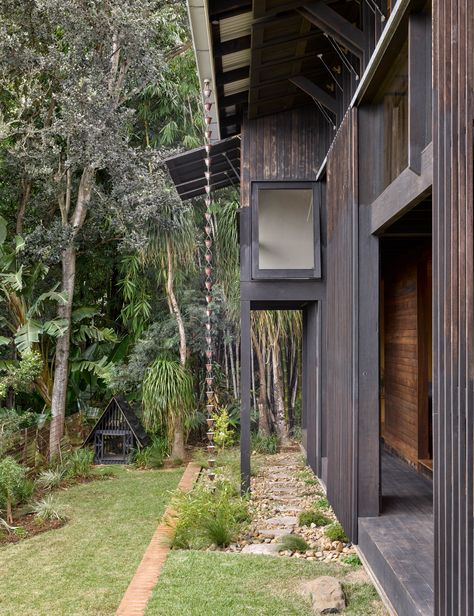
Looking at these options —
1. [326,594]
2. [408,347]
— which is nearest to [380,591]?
[326,594]

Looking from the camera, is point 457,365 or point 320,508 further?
point 320,508

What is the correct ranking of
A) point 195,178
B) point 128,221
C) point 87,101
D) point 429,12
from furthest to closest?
point 128,221, point 87,101, point 195,178, point 429,12

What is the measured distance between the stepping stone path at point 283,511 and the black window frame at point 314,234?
2546 mm

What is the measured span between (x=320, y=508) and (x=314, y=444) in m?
1.21

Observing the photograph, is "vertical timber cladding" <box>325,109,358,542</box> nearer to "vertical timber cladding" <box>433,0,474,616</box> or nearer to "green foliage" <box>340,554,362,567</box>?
"green foliage" <box>340,554,362,567</box>

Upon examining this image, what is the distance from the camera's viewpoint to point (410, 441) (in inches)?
305

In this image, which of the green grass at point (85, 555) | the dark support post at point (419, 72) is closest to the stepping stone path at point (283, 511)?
the green grass at point (85, 555)

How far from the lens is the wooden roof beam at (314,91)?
6961 millimetres

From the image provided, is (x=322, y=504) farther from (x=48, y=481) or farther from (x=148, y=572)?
(x=48, y=481)

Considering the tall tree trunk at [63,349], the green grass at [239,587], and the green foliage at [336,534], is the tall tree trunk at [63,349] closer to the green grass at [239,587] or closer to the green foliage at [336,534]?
the green grass at [239,587]

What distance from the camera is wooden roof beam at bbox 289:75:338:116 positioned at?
6.96 meters

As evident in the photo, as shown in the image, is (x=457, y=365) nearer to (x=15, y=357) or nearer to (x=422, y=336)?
(x=422, y=336)

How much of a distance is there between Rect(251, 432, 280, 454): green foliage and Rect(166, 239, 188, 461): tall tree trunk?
1.29 metres

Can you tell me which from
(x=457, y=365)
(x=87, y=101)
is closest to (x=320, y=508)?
(x=457, y=365)
